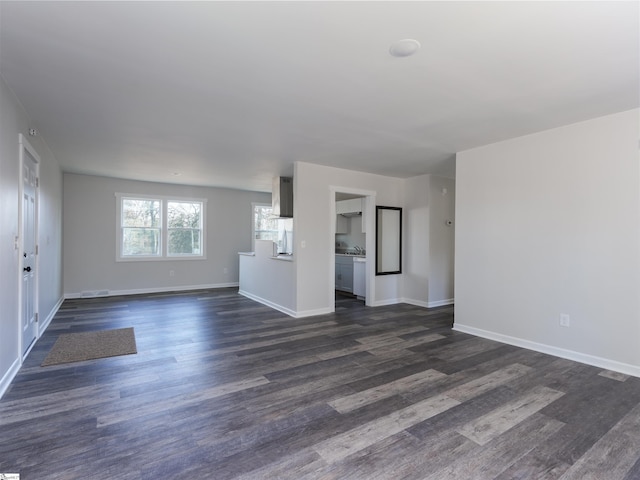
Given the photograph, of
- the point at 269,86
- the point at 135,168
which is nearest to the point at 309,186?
the point at 269,86

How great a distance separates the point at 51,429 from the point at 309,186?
13.5ft

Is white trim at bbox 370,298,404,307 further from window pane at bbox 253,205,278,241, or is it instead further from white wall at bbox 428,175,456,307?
window pane at bbox 253,205,278,241

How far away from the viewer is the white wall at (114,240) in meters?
6.82

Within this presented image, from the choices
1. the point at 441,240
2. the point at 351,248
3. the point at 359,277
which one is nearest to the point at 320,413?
the point at 441,240

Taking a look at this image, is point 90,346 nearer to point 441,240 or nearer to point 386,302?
point 386,302

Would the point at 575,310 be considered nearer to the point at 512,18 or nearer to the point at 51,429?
the point at 512,18

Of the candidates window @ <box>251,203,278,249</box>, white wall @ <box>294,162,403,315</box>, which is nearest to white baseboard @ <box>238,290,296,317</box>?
white wall @ <box>294,162,403,315</box>

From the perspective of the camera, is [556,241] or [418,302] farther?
[418,302]

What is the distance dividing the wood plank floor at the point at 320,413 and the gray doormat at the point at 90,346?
124mm

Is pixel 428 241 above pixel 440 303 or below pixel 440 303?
above

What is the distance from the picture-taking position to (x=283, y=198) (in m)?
6.34

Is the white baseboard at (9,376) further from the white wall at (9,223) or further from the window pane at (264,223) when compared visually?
the window pane at (264,223)

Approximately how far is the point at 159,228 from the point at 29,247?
4004 mm

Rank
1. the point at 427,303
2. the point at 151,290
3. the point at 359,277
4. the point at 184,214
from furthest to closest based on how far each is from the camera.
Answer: the point at 184,214, the point at 151,290, the point at 359,277, the point at 427,303
